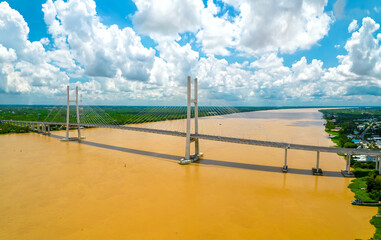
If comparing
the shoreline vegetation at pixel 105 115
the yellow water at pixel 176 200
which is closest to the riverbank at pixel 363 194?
the yellow water at pixel 176 200

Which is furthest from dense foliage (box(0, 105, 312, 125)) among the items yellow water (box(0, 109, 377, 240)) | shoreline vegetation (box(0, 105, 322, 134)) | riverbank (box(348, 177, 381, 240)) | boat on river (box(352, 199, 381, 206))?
boat on river (box(352, 199, 381, 206))

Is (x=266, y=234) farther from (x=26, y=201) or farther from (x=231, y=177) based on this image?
(x=26, y=201)

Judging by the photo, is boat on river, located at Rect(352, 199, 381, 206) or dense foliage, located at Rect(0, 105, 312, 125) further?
dense foliage, located at Rect(0, 105, 312, 125)

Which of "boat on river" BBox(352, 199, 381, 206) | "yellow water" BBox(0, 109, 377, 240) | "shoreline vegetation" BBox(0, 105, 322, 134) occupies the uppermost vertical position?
"shoreline vegetation" BBox(0, 105, 322, 134)

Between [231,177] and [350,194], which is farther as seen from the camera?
[231,177]

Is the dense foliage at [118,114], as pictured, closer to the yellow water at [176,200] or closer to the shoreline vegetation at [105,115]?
the shoreline vegetation at [105,115]

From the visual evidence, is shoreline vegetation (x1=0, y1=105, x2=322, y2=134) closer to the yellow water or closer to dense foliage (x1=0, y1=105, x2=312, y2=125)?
dense foliage (x1=0, y1=105, x2=312, y2=125)

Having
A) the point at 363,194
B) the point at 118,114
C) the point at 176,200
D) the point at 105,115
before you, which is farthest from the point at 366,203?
the point at 118,114

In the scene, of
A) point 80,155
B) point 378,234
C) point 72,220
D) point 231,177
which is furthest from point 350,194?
point 80,155
